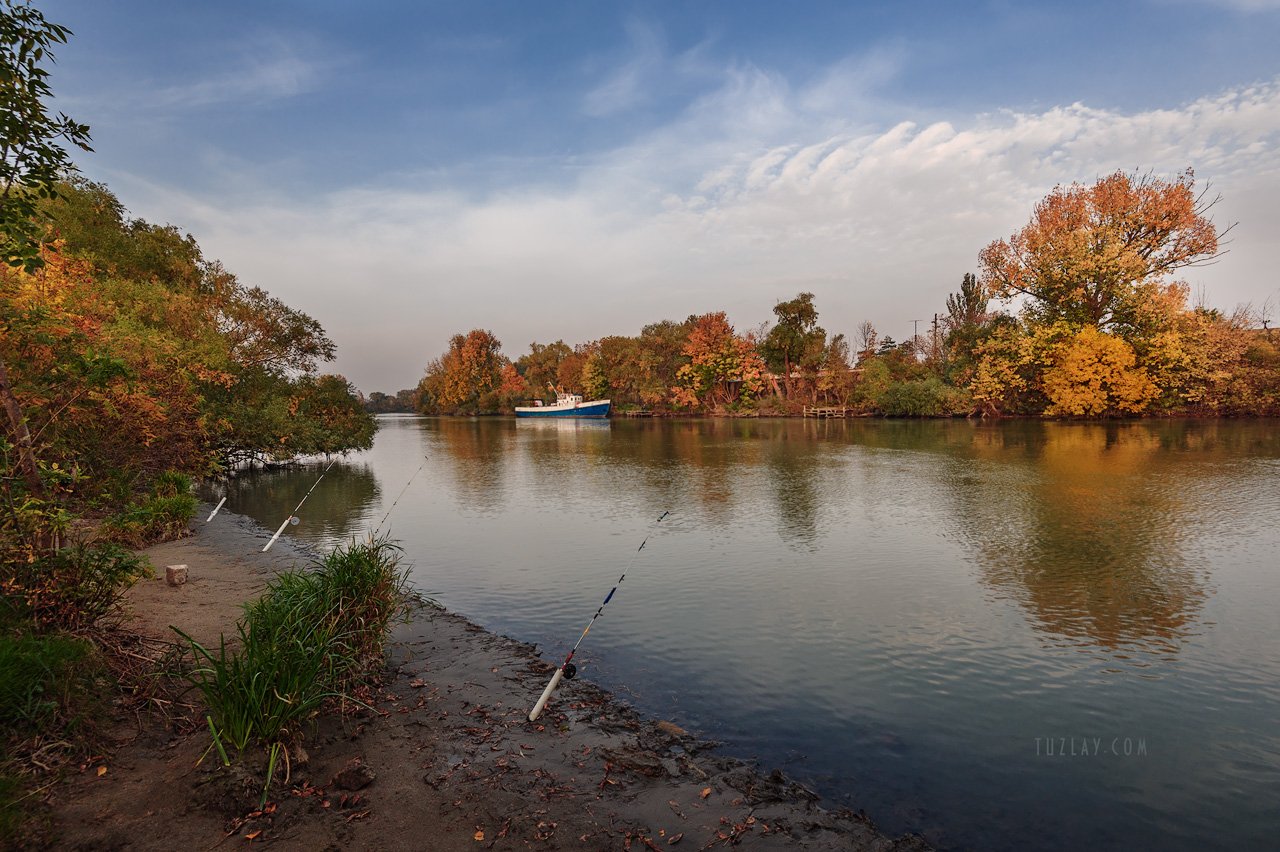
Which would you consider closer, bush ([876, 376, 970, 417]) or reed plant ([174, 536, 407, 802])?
reed plant ([174, 536, 407, 802])

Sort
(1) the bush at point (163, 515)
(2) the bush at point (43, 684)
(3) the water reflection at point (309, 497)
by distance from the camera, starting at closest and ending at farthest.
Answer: (2) the bush at point (43, 684)
(1) the bush at point (163, 515)
(3) the water reflection at point (309, 497)

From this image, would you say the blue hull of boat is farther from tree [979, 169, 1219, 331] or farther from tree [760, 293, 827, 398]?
tree [979, 169, 1219, 331]

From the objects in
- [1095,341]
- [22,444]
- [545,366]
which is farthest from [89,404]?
[545,366]

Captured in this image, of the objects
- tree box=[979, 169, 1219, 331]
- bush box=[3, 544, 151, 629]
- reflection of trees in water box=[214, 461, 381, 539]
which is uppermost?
tree box=[979, 169, 1219, 331]

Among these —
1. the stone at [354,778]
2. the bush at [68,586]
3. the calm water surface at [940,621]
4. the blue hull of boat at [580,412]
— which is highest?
the blue hull of boat at [580,412]

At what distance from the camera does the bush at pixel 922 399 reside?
64.3m

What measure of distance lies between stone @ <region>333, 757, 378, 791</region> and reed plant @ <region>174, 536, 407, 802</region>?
1.74 ft

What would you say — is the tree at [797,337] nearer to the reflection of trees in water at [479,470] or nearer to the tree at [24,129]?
the reflection of trees in water at [479,470]

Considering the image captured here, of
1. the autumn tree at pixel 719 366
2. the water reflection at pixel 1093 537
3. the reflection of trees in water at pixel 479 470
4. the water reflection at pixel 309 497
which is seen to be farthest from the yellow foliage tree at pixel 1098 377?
the water reflection at pixel 309 497

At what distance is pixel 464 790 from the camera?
5.24m

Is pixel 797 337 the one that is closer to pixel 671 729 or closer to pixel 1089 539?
pixel 1089 539

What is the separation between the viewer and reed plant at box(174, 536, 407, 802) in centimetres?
507

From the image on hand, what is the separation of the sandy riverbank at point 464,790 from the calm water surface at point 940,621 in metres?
0.77

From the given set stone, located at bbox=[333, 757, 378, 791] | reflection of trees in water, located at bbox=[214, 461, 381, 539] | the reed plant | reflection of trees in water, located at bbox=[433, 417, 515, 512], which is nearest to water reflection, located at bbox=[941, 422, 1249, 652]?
stone, located at bbox=[333, 757, 378, 791]
